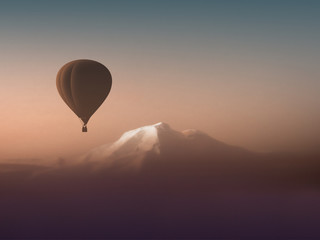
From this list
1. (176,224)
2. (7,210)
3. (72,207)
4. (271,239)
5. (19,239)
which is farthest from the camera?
(72,207)

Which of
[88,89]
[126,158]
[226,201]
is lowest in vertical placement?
[226,201]

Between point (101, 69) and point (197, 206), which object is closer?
point (101, 69)

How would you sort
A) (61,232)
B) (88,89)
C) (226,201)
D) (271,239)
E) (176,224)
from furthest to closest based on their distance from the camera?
1. (226,201)
2. (176,224)
3. (61,232)
4. (271,239)
5. (88,89)

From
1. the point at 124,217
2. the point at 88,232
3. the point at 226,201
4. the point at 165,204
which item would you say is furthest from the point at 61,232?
the point at 226,201

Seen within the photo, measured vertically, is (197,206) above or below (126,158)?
below

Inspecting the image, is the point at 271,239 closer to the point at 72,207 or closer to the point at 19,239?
the point at 19,239

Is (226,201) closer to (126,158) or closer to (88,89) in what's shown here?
(126,158)

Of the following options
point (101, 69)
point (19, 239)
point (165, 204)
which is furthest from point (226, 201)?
point (101, 69)
